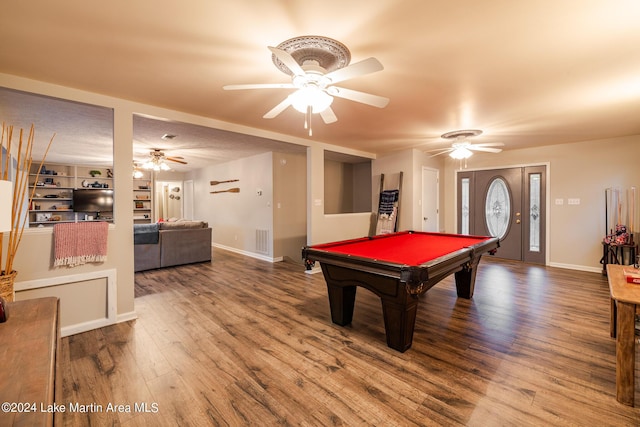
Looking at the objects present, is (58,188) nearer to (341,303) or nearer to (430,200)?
(341,303)

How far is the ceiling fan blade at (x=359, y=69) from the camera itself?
167 cm

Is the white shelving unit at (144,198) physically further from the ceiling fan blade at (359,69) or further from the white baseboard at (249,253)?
the ceiling fan blade at (359,69)

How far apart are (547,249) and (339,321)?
16.3 feet

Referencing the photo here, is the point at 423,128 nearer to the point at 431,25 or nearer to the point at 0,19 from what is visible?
the point at 431,25

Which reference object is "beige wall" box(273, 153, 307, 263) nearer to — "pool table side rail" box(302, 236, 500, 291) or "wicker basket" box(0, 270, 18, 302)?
"pool table side rail" box(302, 236, 500, 291)

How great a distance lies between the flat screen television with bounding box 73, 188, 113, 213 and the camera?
7.15m

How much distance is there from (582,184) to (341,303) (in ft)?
17.1

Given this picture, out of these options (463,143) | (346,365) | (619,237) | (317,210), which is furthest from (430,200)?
(346,365)

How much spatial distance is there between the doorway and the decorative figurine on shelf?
3.58 feet

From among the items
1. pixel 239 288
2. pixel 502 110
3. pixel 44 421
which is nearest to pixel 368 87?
pixel 502 110

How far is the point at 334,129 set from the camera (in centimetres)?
430

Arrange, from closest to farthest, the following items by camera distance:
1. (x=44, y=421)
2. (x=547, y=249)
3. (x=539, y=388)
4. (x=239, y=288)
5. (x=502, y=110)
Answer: (x=44, y=421), (x=539, y=388), (x=502, y=110), (x=239, y=288), (x=547, y=249)

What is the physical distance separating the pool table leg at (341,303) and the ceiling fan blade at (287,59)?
1.93 metres

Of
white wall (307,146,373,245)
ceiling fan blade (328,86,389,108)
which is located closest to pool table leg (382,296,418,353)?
ceiling fan blade (328,86,389,108)
